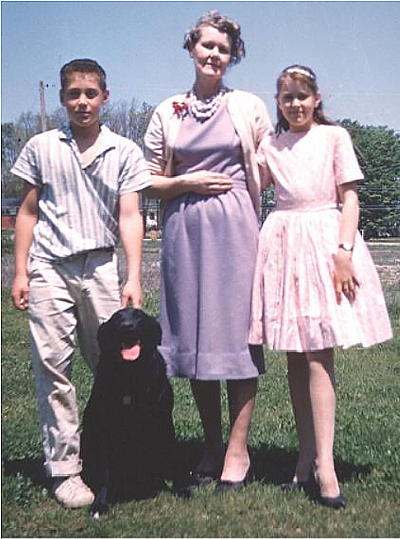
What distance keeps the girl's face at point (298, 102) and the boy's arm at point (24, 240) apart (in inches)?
50.6

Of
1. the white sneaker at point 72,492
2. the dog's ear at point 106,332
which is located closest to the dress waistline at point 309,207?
the dog's ear at point 106,332

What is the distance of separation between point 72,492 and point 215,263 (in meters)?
1.33

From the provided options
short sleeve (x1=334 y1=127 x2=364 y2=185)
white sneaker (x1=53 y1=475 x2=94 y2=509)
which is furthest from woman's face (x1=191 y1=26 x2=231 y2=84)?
white sneaker (x1=53 y1=475 x2=94 y2=509)

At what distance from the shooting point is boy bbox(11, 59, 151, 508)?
4.09 m

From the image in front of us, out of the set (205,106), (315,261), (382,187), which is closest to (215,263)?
(315,261)

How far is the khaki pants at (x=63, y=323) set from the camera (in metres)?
4.13

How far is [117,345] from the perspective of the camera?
3.95 m

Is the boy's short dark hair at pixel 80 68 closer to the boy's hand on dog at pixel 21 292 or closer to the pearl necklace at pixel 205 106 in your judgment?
the pearl necklace at pixel 205 106

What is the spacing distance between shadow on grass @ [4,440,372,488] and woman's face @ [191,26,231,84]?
203 centimetres

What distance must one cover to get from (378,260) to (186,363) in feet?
64.4

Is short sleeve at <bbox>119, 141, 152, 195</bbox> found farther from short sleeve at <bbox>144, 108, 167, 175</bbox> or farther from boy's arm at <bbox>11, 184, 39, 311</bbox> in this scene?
boy's arm at <bbox>11, 184, 39, 311</bbox>

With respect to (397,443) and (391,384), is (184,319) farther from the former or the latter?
(391,384)

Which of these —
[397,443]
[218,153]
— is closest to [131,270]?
[218,153]

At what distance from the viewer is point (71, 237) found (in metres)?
4.09
